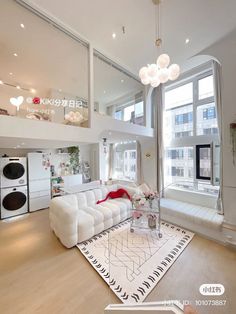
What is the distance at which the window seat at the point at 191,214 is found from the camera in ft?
9.63

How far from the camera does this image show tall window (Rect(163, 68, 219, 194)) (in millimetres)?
3732

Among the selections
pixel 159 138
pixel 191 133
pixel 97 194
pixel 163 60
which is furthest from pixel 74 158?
pixel 163 60

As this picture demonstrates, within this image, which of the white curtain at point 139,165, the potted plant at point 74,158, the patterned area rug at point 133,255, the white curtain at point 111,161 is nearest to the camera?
the patterned area rug at point 133,255

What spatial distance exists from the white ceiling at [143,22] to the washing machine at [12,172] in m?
3.50

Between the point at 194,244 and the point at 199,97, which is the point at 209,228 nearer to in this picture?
the point at 194,244

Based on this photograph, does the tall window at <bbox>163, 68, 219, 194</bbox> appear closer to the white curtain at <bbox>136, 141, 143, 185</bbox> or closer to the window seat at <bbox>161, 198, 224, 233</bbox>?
the window seat at <bbox>161, 198, 224, 233</bbox>

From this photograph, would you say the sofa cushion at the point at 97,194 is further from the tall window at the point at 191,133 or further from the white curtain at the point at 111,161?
the white curtain at the point at 111,161

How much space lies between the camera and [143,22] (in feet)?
8.35

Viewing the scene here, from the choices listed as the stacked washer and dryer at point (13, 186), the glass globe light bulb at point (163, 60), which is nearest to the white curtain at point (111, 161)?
the stacked washer and dryer at point (13, 186)

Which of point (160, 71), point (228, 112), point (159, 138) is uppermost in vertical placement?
point (160, 71)

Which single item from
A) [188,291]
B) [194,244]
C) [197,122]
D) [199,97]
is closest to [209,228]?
[194,244]

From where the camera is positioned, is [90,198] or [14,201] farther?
Result: [14,201]

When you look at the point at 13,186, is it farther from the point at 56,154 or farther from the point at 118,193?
the point at 118,193

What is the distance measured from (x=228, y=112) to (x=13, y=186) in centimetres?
552
